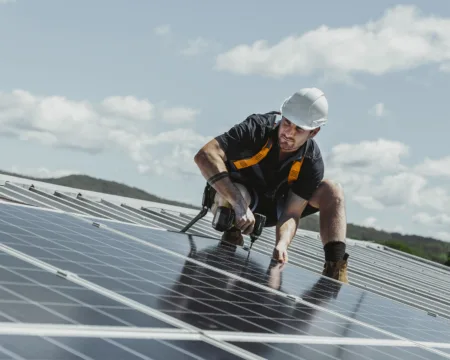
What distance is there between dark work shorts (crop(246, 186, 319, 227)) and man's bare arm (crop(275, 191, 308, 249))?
0.10m

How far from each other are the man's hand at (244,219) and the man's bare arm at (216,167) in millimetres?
86

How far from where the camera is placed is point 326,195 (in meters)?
10.1

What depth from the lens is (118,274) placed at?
5.27 metres

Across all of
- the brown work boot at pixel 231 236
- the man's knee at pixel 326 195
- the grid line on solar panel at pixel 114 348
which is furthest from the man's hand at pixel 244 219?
the grid line on solar panel at pixel 114 348

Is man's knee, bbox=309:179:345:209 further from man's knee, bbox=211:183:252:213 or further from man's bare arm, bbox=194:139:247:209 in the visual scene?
man's bare arm, bbox=194:139:247:209

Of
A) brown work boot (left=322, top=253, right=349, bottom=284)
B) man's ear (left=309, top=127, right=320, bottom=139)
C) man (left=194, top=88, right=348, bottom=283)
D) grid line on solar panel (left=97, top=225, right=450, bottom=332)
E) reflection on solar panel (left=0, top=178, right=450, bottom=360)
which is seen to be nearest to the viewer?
reflection on solar panel (left=0, top=178, right=450, bottom=360)

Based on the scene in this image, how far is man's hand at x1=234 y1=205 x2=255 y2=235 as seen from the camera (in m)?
8.77

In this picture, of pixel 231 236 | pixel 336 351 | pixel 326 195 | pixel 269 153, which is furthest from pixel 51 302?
pixel 326 195

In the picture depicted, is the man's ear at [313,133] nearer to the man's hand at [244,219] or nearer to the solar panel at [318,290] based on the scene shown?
the man's hand at [244,219]

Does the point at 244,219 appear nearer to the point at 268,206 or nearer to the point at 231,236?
the point at 231,236

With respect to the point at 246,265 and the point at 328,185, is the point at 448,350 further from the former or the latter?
the point at 328,185

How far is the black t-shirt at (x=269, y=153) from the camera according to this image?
9.20 m

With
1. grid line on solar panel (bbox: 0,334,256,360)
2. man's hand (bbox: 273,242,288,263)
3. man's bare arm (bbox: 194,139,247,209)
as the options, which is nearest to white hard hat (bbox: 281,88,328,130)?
man's bare arm (bbox: 194,139,247,209)

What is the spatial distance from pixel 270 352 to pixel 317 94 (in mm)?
5766
